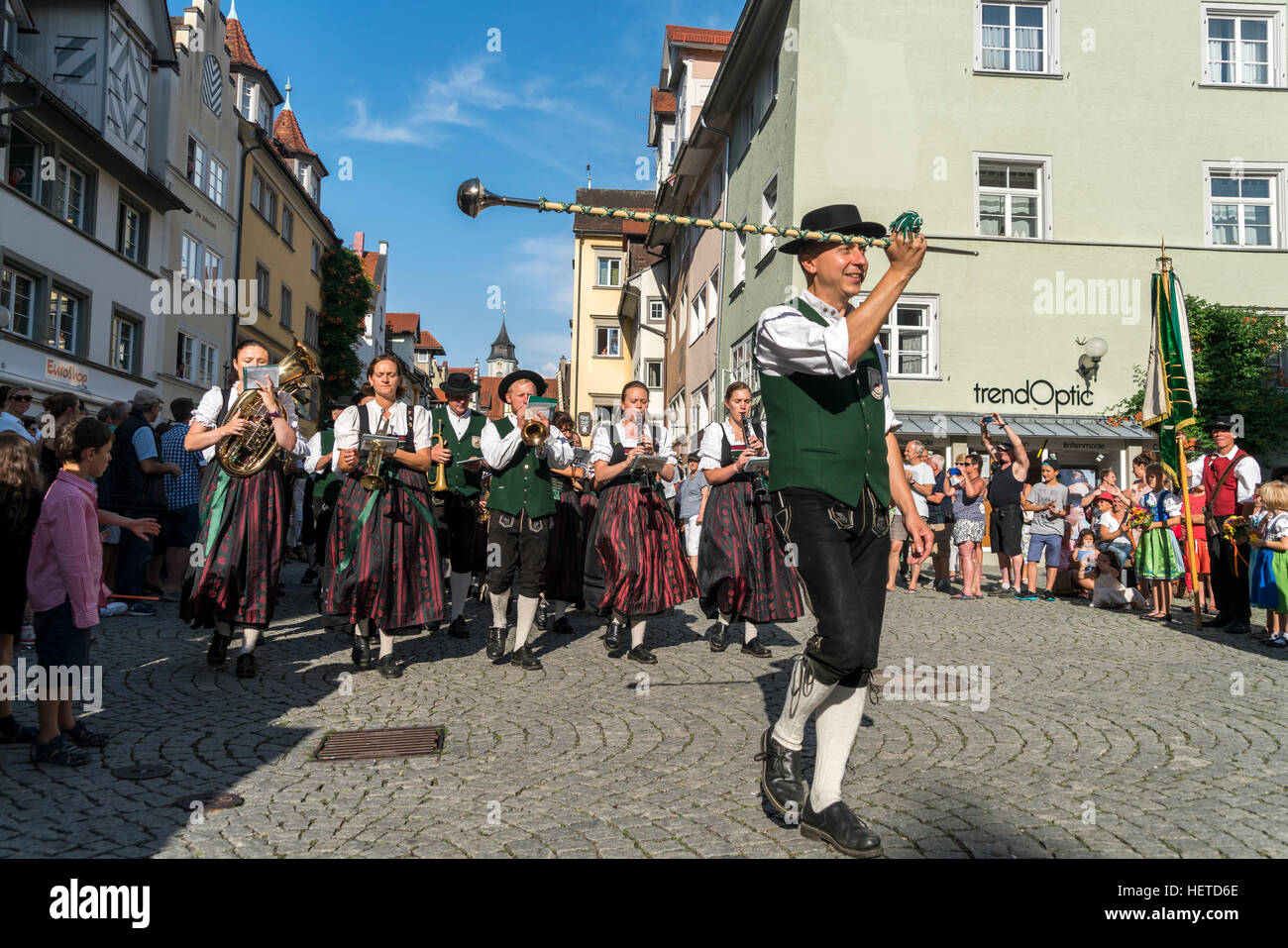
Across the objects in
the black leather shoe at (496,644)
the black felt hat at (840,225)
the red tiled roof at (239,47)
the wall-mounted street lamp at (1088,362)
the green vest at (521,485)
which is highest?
the red tiled roof at (239,47)

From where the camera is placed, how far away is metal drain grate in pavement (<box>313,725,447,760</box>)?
4496mm

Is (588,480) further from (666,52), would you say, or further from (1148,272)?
(666,52)

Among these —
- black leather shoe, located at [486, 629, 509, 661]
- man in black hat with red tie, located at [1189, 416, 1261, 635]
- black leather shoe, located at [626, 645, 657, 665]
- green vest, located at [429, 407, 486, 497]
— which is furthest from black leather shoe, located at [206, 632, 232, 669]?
man in black hat with red tie, located at [1189, 416, 1261, 635]

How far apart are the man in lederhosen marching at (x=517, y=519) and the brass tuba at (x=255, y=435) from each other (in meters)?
1.38

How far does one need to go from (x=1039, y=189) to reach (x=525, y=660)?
15.8m

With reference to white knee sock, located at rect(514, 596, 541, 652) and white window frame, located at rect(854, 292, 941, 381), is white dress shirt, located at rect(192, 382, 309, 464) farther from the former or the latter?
white window frame, located at rect(854, 292, 941, 381)

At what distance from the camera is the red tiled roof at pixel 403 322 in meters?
78.4

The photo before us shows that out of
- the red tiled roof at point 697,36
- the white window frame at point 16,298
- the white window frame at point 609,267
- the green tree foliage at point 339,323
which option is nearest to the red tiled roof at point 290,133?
the green tree foliage at point 339,323

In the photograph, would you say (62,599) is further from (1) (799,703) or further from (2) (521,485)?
(1) (799,703)

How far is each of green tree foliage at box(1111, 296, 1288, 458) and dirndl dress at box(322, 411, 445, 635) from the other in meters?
14.6

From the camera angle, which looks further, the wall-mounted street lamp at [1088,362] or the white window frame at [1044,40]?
the white window frame at [1044,40]

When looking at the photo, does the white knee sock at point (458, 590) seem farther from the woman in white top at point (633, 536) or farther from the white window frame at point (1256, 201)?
the white window frame at point (1256, 201)

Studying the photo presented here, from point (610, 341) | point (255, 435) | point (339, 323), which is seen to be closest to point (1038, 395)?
point (255, 435)
